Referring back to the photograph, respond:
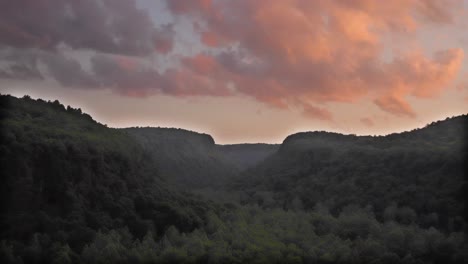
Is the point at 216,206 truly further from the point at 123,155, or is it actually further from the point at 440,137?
the point at 440,137

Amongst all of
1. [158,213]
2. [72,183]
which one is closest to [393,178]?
[158,213]

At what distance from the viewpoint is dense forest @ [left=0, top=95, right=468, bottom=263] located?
73312mm

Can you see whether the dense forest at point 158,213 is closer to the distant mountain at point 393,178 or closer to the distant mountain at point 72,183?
the distant mountain at point 72,183

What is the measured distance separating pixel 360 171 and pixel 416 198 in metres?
31.2

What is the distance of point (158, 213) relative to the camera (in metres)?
93.7

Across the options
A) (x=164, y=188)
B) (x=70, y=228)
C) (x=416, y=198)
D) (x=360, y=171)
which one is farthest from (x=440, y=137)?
(x=70, y=228)

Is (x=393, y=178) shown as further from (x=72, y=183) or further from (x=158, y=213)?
(x=72, y=183)

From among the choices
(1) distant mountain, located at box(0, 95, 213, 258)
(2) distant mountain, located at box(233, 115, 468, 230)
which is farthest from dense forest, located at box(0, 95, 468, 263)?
(2) distant mountain, located at box(233, 115, 468, 230)

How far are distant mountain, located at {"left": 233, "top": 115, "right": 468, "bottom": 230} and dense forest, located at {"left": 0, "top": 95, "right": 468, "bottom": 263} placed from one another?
45 centimetres

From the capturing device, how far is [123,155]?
100 metres

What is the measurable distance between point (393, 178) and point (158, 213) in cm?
7360

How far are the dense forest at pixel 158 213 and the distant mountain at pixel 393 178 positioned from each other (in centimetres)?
45

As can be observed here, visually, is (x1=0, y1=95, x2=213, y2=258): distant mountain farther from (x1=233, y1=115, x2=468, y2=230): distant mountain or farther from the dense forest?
(x1=233, y1=115, x2=468, y2=230): distant mountain

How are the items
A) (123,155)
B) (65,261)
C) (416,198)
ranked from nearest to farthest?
(65,261) < (123,155) < (416,198)
